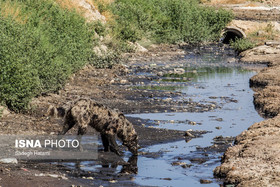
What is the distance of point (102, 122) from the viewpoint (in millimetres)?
9609

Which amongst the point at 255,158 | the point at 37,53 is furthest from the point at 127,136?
the point at 37,53

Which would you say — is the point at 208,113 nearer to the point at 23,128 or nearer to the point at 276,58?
the point at 23,128

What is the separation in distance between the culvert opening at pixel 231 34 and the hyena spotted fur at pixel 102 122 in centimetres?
2876

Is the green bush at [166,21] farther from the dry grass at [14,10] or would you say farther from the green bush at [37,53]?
the dry grass at [14,10]

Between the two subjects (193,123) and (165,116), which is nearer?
(193,123)

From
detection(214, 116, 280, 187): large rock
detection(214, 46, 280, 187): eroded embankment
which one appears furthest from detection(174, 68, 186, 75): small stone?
detection(214, 116, 280, 187): large rock

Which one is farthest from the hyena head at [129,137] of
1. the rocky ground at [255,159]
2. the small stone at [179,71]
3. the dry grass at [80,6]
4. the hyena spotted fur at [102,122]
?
the dry grass at [80,6]

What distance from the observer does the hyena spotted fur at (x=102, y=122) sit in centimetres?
938

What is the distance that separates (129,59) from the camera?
26922 millimetres

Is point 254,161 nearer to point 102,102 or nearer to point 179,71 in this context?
point 102,102

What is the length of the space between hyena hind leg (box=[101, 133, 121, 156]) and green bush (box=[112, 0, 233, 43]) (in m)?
20.8

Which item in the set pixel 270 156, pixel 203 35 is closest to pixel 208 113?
pixel 270 156

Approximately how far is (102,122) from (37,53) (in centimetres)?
566

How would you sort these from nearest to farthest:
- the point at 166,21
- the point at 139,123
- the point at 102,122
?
the point at 102,122 < the point at 139,123 < the point at 166,21
